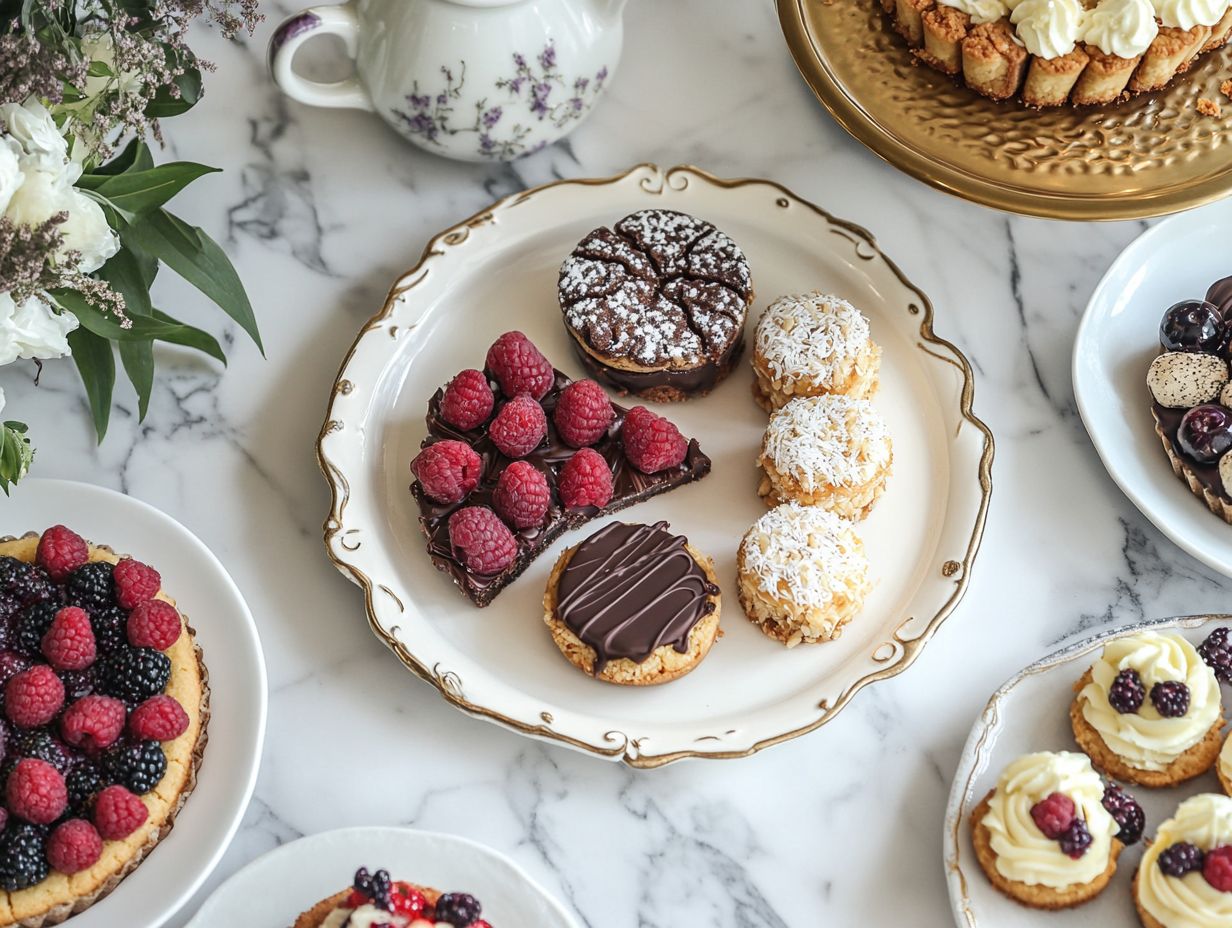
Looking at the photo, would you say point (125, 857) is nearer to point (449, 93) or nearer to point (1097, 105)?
point (449, 93)

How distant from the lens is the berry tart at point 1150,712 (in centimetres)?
177

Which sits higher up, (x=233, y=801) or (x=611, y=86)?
(x=611, y=86)

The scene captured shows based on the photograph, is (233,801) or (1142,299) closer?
(233,801)

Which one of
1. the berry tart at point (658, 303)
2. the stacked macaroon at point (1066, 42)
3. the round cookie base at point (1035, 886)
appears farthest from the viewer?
the berry tart at point (658, 303)

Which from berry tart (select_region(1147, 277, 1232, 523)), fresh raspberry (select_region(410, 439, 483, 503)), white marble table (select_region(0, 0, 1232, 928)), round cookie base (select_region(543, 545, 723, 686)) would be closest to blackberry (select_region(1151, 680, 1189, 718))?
white marble table (select_region(0, 0, 1232, 928))

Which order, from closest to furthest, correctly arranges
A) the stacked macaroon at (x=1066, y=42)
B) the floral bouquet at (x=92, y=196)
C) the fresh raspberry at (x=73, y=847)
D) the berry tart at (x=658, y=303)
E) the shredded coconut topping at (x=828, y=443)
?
the floral bouquet at (x=92, y=196)
the fresh raspberry at (x=73, y=847)
the stacked macaroon at (x=1066, y=42)
the shredded coconut topping at (x=828, y=443)
the berry tart at (x=658, y=303)

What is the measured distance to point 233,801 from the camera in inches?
68.8

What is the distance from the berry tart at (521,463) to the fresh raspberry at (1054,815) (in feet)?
2.49

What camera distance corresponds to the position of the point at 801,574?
185 centimetres

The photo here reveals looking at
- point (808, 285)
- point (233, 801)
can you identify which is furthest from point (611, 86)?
point (233, 801)

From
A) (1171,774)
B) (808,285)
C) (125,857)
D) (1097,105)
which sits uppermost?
(1097,105)

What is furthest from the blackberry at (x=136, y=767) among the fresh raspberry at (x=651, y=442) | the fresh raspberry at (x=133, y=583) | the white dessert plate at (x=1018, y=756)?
the white dessert plate at (x=1018, y=756)

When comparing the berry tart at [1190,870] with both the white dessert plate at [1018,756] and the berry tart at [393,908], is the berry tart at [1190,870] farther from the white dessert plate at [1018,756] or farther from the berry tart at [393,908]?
the berry tart at [393,908]

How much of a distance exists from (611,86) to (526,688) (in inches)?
48.4
